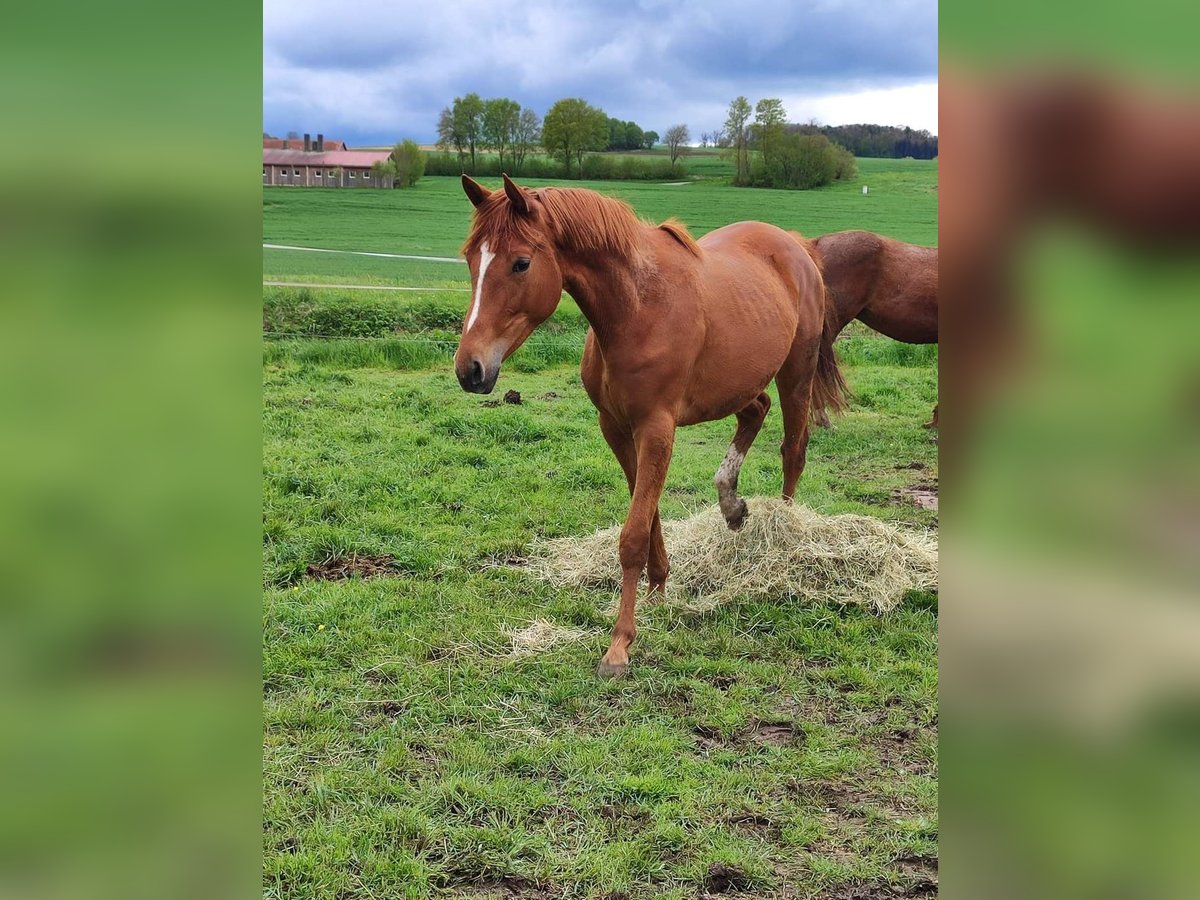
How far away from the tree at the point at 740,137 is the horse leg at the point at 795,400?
18.8 meters

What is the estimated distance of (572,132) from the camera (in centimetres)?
2195

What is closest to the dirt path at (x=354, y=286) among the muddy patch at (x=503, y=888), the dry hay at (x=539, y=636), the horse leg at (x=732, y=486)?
the horse leg at (x=732, y=486)

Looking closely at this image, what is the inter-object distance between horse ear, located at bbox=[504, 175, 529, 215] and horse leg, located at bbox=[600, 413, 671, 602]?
1.29 meters

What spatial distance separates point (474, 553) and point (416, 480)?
134 cm

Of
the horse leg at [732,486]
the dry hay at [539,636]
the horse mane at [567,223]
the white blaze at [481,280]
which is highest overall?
the horse mane at [567,223]

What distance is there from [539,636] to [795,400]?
2.25 meters

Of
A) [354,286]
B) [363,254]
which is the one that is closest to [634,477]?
[354,286]

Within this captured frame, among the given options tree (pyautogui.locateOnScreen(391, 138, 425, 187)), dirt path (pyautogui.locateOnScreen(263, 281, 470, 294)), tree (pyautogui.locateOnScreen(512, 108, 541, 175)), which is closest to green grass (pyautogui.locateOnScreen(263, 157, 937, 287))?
tree (pyautogui.locateOnScreen(391, 138, 425, 187))

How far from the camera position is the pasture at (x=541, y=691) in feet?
9.23

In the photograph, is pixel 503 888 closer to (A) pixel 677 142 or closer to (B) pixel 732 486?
(B) pixel 732 486

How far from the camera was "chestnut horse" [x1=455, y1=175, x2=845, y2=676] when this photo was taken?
3.58 meters

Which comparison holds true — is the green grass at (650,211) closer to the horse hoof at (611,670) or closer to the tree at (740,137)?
the tree at (740,137)
